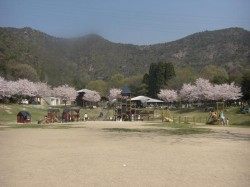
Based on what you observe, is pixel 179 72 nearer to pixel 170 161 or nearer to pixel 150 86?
pixel 150 86

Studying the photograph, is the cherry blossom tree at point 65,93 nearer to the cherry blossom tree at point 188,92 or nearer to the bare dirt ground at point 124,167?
the cherry blossom tree at point 188,92

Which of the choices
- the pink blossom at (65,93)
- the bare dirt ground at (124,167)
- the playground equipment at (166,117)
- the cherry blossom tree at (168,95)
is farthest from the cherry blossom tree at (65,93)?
the bare dirt ground at (124,167)

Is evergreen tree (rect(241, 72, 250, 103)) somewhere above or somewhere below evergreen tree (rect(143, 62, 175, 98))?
below

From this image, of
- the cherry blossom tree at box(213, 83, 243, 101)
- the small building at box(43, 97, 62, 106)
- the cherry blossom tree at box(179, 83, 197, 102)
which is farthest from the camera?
the small building at box(43, 97, 62, 106)

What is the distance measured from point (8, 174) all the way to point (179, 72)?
98370mm

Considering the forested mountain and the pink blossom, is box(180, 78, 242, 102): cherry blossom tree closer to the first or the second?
the forested mountain

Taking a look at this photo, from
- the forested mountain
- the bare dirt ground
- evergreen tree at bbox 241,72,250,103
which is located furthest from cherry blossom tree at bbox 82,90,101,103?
the bare dirt ground

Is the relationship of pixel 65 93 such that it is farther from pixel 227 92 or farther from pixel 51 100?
pixel 227 92

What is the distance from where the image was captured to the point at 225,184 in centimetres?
782

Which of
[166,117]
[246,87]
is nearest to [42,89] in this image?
[166,117]

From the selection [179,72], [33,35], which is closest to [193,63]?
[179,72]

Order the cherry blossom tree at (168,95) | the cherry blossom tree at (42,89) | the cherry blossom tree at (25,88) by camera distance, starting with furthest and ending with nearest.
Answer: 1. the cherry blossom tree at (168,95)
2. the cherry blossom tree at (42,89)
3. the cherry blossom tree at (25,88)

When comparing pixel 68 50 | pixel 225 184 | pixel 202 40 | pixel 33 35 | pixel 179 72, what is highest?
pixel 202 40

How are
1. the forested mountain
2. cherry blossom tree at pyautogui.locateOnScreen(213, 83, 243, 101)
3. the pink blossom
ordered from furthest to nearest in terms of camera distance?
the pink blossom < the forested mountain < cherry blossom tree at pyautogui.locateOnScreen(213, 83, 243, 101)
